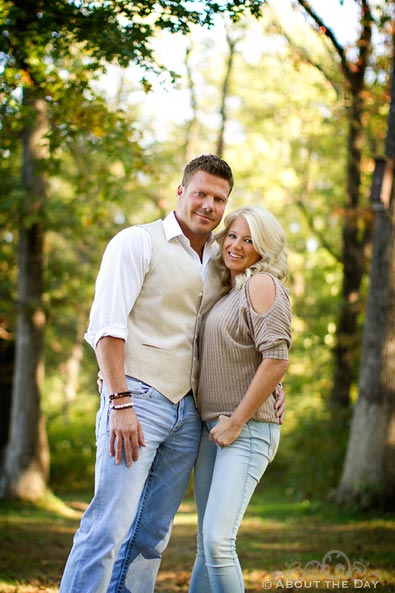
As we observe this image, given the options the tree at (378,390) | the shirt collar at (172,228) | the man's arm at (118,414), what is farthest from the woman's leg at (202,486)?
the tree at (378,390)

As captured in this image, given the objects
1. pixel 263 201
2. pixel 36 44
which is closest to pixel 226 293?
pixel 36 44

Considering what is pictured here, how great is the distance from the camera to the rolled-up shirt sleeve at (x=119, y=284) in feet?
10.6

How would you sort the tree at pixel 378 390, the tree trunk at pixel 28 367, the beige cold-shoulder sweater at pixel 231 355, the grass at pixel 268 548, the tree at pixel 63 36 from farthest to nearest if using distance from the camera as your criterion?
the tree trunk at pixel 28 367 → the tree at pixel 378 390 → the grass at pixel 268 548 → the tree at pixel 63 36 → the beige cold-shoulder sweater at pixel 231 355

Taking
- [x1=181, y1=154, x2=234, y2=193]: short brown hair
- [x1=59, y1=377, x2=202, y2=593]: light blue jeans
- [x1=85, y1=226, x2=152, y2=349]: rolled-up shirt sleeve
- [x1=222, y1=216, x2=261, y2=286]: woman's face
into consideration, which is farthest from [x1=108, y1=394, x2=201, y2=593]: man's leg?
[x1=181, y1=154, x2=234, y2=193]: short brown hair

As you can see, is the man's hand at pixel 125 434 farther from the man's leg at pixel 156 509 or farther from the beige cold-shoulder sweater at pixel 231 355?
the beige cold-shoulder sweater at pixel 231 355

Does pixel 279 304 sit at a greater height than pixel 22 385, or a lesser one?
greater

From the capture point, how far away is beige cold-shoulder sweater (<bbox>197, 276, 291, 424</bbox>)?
3.37m

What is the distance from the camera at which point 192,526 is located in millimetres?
8734

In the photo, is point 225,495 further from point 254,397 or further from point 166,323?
point 166,323

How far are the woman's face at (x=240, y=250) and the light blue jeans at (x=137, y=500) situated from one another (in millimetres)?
670

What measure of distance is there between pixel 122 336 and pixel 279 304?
0.72 metres

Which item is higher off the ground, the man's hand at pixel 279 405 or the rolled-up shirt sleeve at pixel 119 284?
the rolled-up shirt sleeve at pixel 119 284

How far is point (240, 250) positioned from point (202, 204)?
0.93 ft

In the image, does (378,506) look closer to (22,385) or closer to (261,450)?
(22,385)
